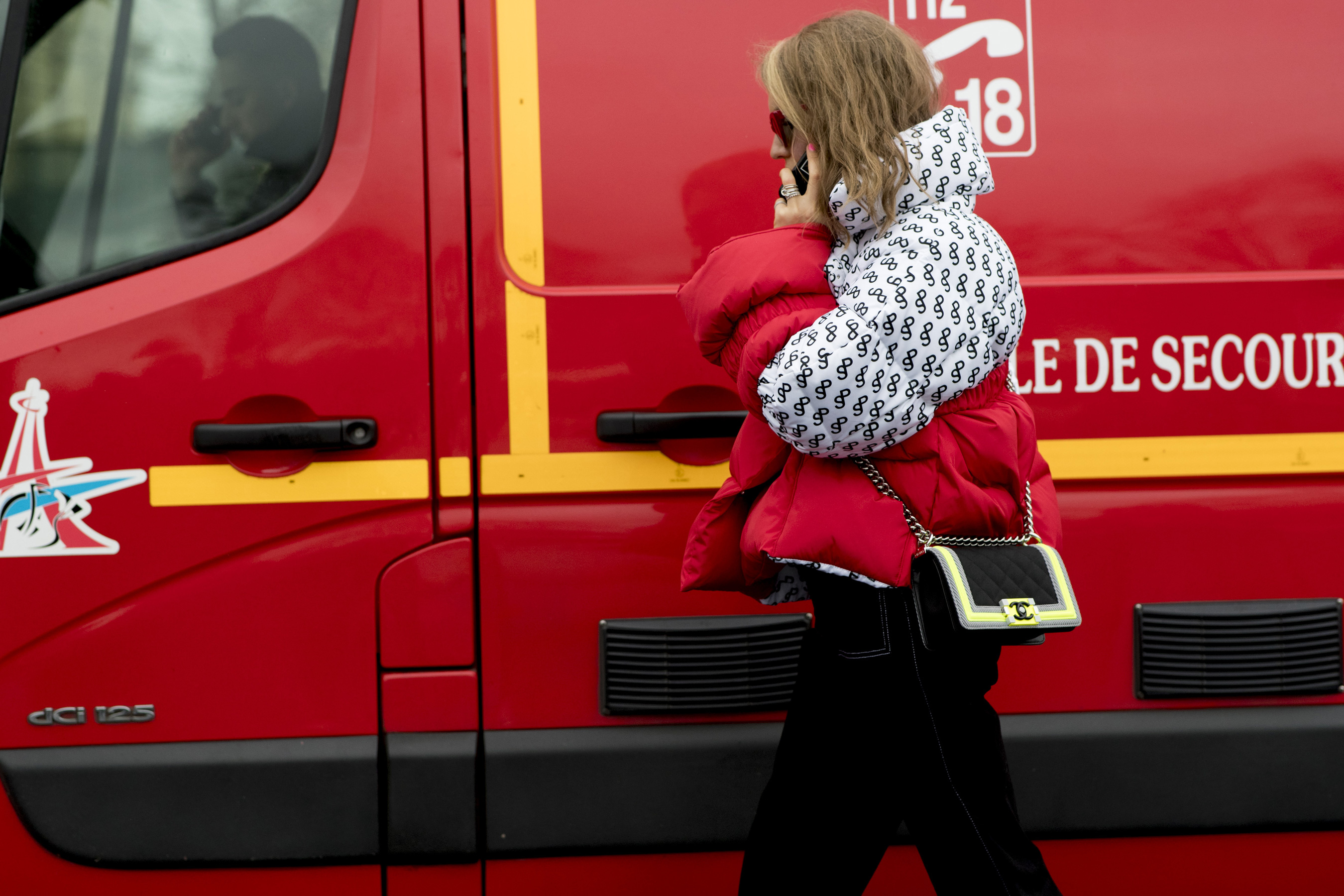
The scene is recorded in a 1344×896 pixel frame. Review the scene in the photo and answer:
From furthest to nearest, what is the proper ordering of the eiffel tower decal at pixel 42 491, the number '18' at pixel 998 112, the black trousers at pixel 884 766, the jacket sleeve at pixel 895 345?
the number '18' at pixel 998 112 → the eiffel tower decal at pixel 42 491 → the black trousers at pixel 884 766 → the jacket sleeve at pixel 895 345

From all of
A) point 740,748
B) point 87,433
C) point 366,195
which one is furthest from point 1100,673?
point 87,433

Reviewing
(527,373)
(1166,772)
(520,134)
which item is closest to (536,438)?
(527,373)

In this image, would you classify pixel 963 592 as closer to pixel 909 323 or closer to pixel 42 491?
pixel 909 323

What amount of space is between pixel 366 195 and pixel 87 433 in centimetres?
57

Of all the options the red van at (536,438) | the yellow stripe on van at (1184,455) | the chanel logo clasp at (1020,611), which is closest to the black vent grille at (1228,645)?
the red van at (536,438)

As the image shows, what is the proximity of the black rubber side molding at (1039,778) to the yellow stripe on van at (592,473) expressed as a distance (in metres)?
0.40

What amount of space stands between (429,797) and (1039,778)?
3.32 feet

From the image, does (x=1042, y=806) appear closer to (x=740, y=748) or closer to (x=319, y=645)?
(x=740, y=748)

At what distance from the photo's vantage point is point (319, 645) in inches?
72.6

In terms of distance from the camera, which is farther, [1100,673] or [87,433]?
[1100,673]

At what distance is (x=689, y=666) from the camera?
1893 millimetres

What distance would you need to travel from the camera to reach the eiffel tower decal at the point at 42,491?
178 centimetres

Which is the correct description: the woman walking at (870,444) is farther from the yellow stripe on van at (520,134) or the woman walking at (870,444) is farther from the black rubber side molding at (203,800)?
the black rubber side molding at (203,800)

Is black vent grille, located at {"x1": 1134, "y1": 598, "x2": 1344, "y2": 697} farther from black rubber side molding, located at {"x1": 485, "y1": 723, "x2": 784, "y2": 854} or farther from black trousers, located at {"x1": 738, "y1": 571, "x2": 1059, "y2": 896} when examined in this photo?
black rubber side molding, located at {"x1": 485, "y1": 723, "x2": 784, "y2": 854}
